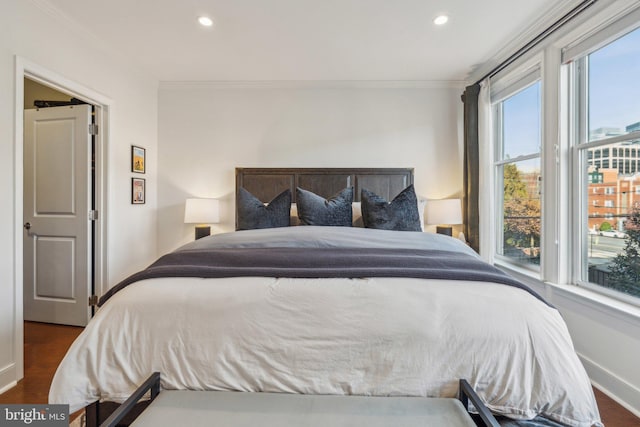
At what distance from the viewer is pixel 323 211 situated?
2.78 metres

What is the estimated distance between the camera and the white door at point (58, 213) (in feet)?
8.92

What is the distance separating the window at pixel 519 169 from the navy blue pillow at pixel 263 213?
2.21 meters

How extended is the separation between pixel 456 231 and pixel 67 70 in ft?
13.3

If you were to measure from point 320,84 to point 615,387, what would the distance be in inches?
138

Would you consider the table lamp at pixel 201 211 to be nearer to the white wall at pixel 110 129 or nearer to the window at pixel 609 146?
the white wall at pixel 110 129

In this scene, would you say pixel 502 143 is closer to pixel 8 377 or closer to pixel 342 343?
pixel 342 343

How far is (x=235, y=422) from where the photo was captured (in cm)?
99

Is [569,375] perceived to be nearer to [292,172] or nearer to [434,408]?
[434,408]

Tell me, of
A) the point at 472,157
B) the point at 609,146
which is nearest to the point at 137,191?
the point at 472,157

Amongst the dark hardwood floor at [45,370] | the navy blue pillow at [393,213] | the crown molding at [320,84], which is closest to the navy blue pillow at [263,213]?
the navy blue pillow at [393,213]

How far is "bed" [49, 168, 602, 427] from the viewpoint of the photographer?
1104 millimetres

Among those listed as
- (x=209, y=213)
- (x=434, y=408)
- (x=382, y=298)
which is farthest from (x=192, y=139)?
(x=434, y=408)

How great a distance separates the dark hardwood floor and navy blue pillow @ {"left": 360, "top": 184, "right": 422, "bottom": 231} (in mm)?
1623

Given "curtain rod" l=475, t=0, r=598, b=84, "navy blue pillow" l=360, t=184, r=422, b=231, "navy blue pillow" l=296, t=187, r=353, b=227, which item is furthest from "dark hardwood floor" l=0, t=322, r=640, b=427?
"curtain rod" l=475, t=0, r=598, b=84
